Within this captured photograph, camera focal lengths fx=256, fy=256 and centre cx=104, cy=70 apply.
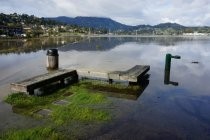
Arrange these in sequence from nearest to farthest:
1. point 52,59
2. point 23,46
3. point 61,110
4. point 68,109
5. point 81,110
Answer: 1. point 61,110
2. point 81,110
3. point 68,109
4. point 52,59
5. point 23,46

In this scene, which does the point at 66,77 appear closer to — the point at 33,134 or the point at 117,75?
the point at 117,75

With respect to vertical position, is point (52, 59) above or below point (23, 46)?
above

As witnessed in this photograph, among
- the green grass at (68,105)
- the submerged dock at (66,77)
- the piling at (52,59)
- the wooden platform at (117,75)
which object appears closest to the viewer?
the green grass at (68,105)

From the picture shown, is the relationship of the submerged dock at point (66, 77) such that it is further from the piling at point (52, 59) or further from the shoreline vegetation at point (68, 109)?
the piling at point (52, 59)

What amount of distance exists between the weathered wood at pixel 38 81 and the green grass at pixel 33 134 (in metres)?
5.24

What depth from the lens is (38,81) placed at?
16.8 meters

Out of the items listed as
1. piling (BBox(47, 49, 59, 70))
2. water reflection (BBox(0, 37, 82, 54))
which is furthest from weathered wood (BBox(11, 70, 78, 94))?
water reflection (BBox(0, 37, 82, 54))

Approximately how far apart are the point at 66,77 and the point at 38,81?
3.77 metres

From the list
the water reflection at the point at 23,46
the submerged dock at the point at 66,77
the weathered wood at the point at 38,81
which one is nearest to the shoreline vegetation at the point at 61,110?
the weathered wood at the point at 38,81

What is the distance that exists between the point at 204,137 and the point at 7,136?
8.10m

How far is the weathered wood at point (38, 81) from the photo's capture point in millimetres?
15719

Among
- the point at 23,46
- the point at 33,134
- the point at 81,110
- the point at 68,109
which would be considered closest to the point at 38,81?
the point at 68,109

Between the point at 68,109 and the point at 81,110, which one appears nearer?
the point at 81,110

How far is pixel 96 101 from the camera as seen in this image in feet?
50.6
